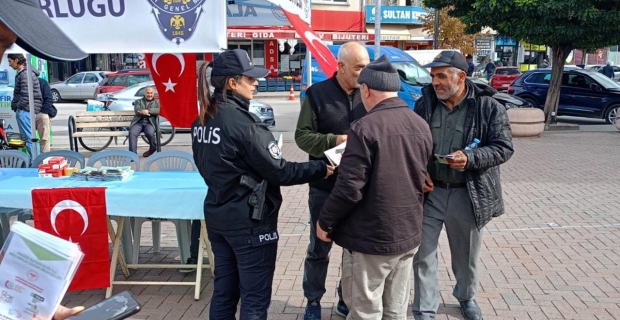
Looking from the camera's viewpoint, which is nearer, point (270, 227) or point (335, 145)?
point (270, 227)

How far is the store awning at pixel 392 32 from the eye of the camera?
32541mm

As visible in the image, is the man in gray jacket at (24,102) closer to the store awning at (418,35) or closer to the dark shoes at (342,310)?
the dark shoes at (342,310)

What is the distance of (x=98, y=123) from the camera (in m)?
11.9

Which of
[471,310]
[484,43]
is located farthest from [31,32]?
[484,43]

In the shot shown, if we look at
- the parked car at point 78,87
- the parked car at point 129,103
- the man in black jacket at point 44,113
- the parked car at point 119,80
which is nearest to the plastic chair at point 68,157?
the man in black jacket at point 44,113

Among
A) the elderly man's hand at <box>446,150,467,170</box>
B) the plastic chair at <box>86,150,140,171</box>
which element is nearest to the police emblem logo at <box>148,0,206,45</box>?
the plastic chair at <box>86,150,140,171</box>

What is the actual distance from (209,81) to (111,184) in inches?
69.9

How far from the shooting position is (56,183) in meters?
4.82

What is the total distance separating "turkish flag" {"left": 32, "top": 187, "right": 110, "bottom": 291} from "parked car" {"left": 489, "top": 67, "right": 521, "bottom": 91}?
23519 mm

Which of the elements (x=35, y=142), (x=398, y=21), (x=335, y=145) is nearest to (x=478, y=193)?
(x=335, y=145)

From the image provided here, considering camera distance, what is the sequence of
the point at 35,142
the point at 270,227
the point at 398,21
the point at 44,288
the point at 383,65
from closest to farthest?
1. the point at 44,288
2. the point at 383,65
3. the point at 270,227
4. the point at 35,142
5. the point at 398,21

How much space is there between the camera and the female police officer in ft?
10.5

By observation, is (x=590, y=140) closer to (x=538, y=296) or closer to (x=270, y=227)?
(x=538, y=296)

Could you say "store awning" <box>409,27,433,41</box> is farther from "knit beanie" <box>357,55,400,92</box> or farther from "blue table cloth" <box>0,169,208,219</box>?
"knit beanie" <box>357,55,400,92</box>
